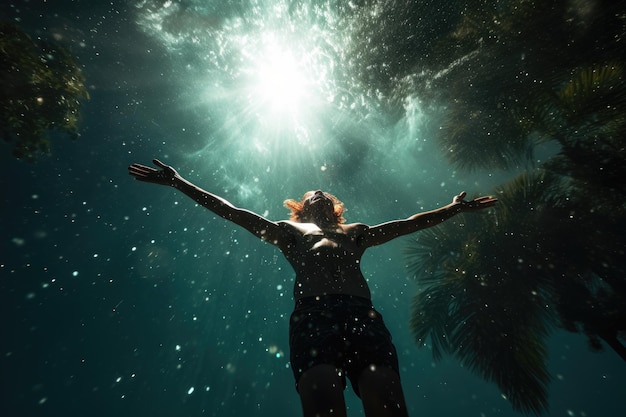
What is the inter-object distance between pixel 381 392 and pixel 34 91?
1075 cm

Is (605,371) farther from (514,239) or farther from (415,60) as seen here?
(415,60)

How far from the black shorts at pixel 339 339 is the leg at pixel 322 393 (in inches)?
2.5

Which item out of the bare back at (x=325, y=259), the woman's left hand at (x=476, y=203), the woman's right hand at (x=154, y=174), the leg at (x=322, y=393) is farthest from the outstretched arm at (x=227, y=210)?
the woman's left hand at (x=476, y=203)

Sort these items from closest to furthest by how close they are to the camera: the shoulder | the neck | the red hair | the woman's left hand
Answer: the shoulder < the neck < the woman's left hand < the red hair

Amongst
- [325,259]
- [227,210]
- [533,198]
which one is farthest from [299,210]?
[533,198]

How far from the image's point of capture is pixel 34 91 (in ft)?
23.6

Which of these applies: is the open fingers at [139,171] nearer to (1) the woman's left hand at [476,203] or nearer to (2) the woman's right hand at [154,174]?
(2) the woman's right hand at [154,174]

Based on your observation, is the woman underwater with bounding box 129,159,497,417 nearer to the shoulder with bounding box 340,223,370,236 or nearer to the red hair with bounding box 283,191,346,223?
the shoulder with bounding box 340,223,370,236

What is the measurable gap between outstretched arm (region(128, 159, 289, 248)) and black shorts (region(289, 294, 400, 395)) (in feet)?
2.73

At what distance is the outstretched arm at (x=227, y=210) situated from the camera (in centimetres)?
255

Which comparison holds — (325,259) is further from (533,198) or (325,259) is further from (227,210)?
(533,198)

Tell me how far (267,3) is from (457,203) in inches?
386

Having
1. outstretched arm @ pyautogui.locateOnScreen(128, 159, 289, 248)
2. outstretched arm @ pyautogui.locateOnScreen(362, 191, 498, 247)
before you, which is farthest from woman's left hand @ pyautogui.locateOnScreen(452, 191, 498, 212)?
outstretched arm @ pyautogui.locateOnScreen(128, 159, 289, 248)

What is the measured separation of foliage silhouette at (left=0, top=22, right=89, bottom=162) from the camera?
6.55 metres
